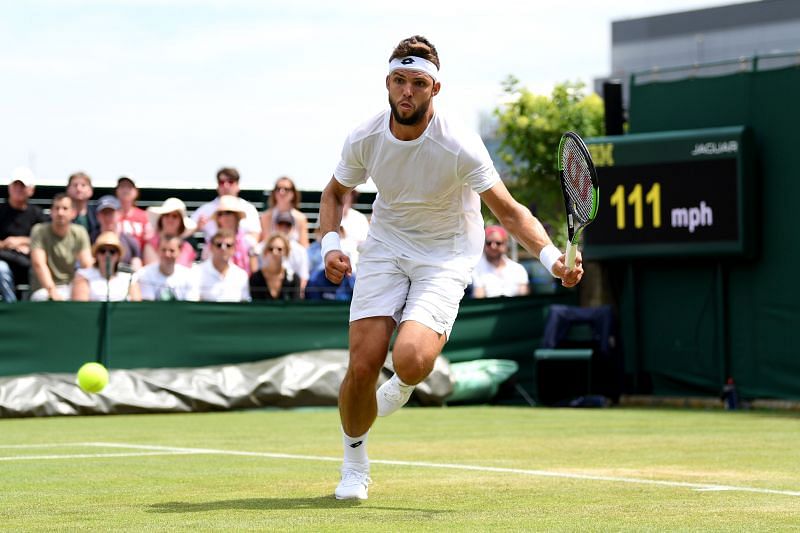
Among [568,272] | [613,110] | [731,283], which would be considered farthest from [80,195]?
[568,272]

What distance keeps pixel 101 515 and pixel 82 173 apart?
940cm

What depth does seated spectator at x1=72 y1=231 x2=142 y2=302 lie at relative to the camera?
47.8ft

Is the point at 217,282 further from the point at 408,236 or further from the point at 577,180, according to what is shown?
the point at 577,180

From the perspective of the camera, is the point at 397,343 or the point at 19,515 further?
the point at 397,343

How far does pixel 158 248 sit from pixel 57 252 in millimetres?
1266

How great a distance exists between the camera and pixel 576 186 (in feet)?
22.2

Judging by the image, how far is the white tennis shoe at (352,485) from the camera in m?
6.76

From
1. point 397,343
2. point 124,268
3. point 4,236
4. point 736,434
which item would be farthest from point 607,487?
point 4,236

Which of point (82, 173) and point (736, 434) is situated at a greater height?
point (82, 173)

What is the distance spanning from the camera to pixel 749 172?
1531cm

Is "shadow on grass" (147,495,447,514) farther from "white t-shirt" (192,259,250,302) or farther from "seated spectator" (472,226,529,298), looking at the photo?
"seated spectator" (472,226,529,298)

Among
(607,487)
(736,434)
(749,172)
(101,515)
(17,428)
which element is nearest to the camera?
(101,515)

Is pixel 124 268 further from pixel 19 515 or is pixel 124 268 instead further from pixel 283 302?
pixel 19 515

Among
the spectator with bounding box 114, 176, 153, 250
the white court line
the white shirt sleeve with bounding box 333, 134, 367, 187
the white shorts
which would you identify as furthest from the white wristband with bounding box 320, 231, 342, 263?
the spectator with bounding box 114, 176, 153, 250
